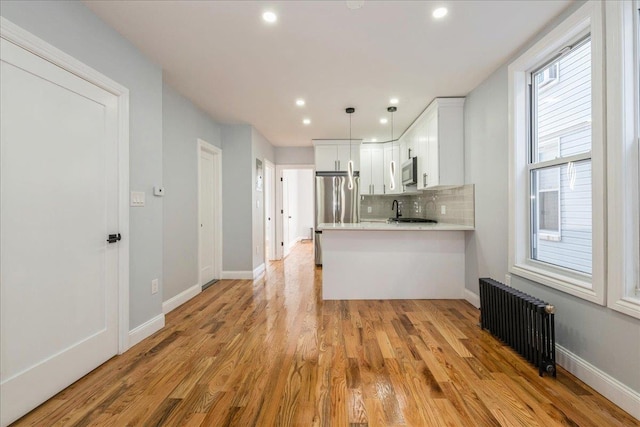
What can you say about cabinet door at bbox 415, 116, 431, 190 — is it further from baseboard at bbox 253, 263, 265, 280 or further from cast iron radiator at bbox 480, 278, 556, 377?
baseboard at bbox 253, 263, 265, 280

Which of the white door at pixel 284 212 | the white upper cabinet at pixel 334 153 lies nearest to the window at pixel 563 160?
the white upper cabinet at pixel 334 153

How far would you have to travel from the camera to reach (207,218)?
444cm

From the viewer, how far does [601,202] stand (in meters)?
1.74

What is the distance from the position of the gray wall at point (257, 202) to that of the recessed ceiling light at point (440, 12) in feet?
11.0

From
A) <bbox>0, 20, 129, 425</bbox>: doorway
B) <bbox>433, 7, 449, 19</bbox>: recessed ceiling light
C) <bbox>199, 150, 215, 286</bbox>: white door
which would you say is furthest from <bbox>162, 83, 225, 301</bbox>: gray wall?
<bbox>433, 7, 449, 19</bbox>: recessed ceiling light

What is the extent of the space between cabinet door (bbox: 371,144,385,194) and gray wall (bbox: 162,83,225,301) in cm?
340

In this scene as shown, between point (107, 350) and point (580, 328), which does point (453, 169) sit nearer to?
point (580, 328)

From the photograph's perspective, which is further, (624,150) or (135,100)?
(135,100)

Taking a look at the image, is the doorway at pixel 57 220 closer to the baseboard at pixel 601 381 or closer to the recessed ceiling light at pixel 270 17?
the recessed ceiling light at pixel 270 17

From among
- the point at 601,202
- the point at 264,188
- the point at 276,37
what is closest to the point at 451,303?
the point at 601,202

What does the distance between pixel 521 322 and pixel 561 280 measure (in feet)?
1.39

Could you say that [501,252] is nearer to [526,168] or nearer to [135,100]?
[526,168]

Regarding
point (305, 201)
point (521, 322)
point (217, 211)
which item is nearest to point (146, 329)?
point (217, 211)

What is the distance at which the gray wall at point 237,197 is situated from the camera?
15.4ft
